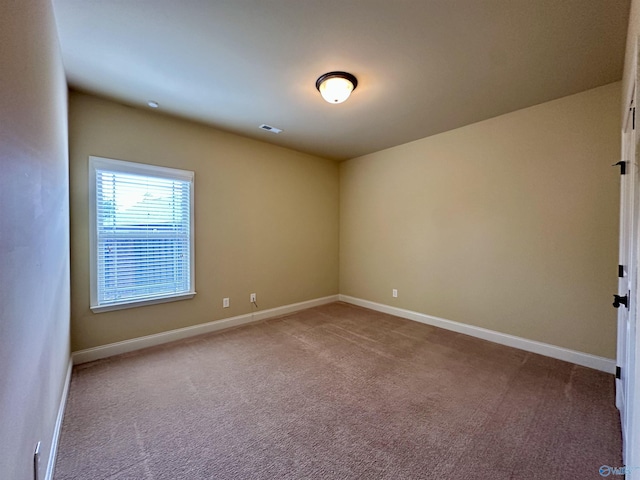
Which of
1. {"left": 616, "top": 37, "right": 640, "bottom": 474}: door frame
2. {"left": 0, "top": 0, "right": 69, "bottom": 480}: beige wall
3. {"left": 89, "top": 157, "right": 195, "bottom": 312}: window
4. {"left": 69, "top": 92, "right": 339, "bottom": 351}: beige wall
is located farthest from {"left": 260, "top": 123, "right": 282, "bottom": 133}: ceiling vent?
{"left": 616, "top": 37, "right": 640, "bottom": 474}: door frame

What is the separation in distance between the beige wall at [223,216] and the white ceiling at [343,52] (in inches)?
13.4

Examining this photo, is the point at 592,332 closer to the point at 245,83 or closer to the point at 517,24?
the point at 517,24

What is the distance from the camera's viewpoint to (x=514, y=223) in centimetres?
305

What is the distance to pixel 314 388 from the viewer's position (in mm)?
2260

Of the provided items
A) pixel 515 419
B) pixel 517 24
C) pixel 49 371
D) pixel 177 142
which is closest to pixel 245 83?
pixel 177 142

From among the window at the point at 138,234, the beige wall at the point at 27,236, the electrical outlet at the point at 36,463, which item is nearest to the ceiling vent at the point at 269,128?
the window at the point at 138,234

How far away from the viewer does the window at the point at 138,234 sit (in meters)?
2.75

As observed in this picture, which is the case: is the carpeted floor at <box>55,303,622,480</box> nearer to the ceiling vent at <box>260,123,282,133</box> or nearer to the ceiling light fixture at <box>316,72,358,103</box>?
the ceiling light fixture at <box>316,72,358,103</box>

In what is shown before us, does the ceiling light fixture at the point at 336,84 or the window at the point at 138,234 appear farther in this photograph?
the window at the point at 138,234

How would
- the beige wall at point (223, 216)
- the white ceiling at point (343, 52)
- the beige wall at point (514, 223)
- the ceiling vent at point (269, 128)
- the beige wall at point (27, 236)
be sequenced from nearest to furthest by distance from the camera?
the beige wall at point (27, 236), the white ceiling at point (343, 52), the beige wall at point (514, 223), the beige wall at point (223, 216), the ceiling vent at point (269, 128)

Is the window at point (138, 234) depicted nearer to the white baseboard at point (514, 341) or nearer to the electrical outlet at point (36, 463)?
the electrical outlet at point (36, 463)

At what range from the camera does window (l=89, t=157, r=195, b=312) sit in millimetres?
2752

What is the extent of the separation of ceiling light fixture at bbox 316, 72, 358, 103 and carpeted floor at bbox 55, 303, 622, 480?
2553mm

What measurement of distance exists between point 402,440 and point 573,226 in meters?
2.64
